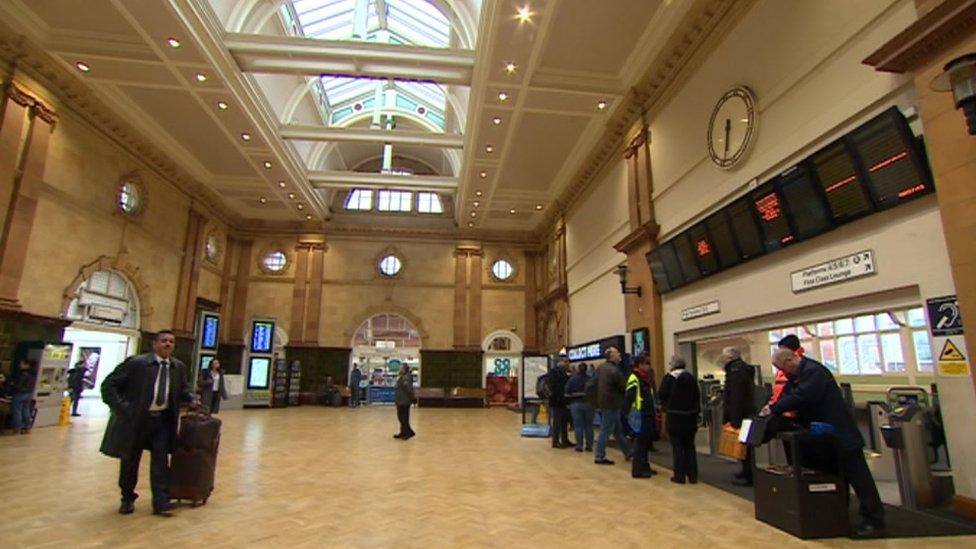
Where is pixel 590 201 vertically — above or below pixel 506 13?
below

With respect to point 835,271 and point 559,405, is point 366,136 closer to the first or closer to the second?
point 559,405

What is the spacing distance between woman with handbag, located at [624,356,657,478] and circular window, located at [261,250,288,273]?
1648cm

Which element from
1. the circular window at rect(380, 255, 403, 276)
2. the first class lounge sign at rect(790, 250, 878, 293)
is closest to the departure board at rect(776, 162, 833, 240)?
the first class lounge sign at rect(790, 250, 878, 293)

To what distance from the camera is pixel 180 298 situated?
1530 cm

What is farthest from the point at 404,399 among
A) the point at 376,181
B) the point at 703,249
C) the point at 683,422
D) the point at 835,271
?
the point at 376,181

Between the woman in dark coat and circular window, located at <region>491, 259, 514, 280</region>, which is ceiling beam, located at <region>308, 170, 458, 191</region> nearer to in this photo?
circular window, located at <region>491, 259, 514, 280</region>

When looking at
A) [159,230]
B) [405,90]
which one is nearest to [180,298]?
[159,230]

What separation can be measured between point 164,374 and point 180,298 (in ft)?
43.7

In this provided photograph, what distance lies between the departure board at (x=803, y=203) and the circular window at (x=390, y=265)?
15833 millimetres

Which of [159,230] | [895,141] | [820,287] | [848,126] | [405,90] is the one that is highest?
[405,90]

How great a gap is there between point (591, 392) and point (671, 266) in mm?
2721

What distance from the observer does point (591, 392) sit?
268 inches

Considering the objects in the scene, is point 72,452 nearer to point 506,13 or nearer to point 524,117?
point 506,13

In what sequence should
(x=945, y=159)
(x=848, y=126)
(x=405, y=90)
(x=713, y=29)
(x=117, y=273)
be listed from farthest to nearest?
(x=405, y=90) < (x=117, y=273) < (x=713, y=29) < (x=848, y=126) < (x=945, y=159)
